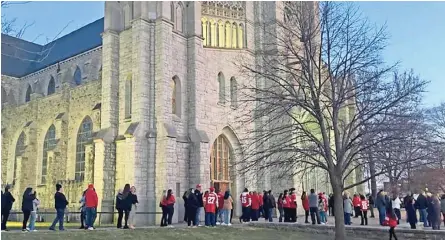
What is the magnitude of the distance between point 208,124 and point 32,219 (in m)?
12.7

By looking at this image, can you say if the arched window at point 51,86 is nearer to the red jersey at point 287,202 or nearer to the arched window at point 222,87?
the arched window at point 222,87

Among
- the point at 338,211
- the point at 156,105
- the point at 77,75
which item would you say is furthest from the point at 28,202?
the point at 77,75

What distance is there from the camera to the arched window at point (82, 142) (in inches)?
1133

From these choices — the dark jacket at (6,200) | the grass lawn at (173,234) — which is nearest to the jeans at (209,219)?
the grass lawn at (173,234)

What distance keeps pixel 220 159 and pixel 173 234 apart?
12208mm

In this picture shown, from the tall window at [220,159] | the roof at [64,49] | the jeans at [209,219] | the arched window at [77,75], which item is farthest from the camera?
the roof at [64,49]

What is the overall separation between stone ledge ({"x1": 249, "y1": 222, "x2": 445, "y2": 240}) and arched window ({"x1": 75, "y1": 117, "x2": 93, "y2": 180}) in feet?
45.4

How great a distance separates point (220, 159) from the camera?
2697 centimetres

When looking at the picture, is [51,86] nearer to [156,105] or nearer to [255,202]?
[156,105]

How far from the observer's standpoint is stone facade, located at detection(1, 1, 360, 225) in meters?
22.2

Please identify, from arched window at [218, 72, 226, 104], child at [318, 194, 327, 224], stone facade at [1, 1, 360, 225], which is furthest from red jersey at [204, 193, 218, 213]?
arched window at [218, 72, 226, 104]

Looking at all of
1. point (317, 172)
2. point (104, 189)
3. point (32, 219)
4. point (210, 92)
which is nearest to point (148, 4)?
point (210, 92)

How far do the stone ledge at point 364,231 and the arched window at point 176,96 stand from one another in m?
7.80

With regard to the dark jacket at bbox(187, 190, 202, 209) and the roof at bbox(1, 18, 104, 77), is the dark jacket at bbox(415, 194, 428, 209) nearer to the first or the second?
the dark jacket at bbox(187, 190, 202, 209)
